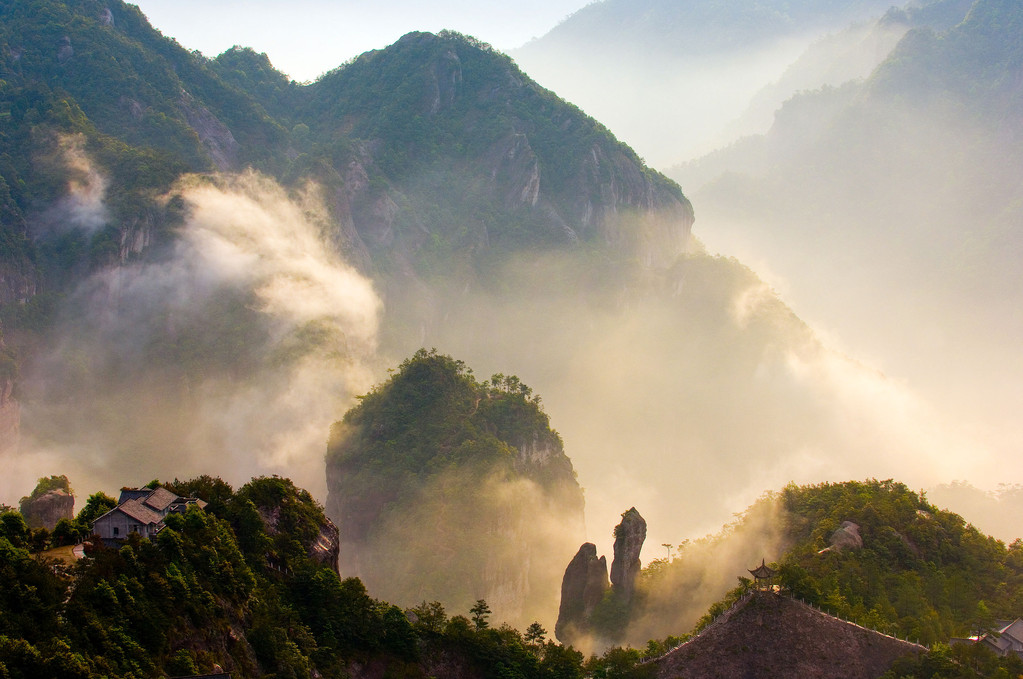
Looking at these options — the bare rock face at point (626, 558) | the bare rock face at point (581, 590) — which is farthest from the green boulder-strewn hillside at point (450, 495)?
the bare rock face at point (626, 558)

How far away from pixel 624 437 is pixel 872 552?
86.0m

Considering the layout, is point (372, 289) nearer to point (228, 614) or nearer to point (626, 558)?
point (626, 558)

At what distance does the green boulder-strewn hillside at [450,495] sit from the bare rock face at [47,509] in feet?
94.3

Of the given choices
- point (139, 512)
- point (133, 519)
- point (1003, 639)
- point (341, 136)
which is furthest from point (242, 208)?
point (1003, 639)

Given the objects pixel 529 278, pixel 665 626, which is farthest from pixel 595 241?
pixel 665 626

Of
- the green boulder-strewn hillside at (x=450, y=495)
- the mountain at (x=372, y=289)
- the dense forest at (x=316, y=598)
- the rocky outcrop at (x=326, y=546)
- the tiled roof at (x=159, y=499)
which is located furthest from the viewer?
the mountain at (x=372, y=289)

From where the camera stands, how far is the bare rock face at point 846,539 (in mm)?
68488

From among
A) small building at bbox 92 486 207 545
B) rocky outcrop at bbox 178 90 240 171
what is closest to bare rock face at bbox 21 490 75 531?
small building at bbox 92 486 207 545

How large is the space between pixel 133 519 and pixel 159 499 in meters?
3.83

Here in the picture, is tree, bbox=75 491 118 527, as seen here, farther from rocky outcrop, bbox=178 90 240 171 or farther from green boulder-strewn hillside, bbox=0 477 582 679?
rocky outcrop, bbox=178 90 240 171

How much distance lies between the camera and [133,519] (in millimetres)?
46875

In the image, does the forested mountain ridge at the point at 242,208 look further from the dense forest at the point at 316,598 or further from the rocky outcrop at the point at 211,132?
the dense forest at the point at 316,598

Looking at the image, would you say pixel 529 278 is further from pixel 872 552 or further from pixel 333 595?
pixel 333 595

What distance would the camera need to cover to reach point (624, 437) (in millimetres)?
154625
